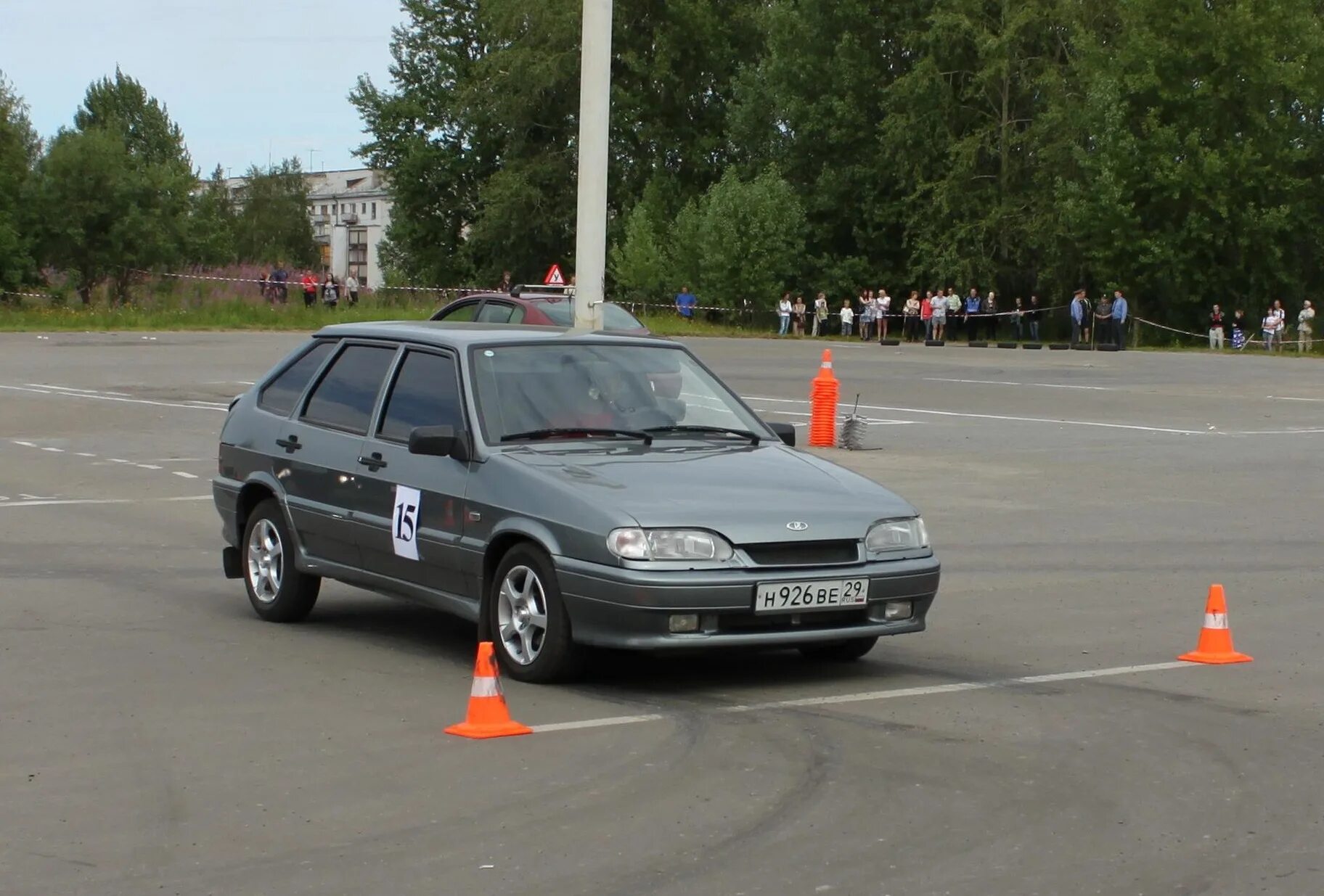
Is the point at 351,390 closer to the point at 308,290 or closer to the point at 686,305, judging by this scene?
the point at 308,290

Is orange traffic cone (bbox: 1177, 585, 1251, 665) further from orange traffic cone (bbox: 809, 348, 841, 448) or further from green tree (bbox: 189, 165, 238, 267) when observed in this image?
green tree (bbox: 189, 165, 238, 267)

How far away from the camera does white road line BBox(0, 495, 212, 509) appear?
1500cm

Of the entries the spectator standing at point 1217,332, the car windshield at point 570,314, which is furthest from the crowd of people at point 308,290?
the car windshield at point 570,314

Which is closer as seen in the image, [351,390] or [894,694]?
[894,694]

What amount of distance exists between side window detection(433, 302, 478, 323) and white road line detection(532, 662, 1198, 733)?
896 inches

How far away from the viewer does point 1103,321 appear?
57656mm

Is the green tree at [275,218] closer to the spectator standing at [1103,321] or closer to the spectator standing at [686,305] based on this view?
the spectator standing at [686,305]

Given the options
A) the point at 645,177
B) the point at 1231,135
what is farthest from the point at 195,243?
the point at 1231,135

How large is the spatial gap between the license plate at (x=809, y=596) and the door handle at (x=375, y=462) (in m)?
2.21

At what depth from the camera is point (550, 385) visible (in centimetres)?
877

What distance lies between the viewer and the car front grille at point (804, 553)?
7688mm

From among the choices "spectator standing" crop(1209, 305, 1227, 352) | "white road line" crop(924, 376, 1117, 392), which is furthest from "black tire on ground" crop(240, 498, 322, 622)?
"spectator standing" crop(1209, 305, 1227, 352)

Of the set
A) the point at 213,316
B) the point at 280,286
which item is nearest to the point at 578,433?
the point at 213,316

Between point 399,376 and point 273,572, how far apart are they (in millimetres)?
1361
